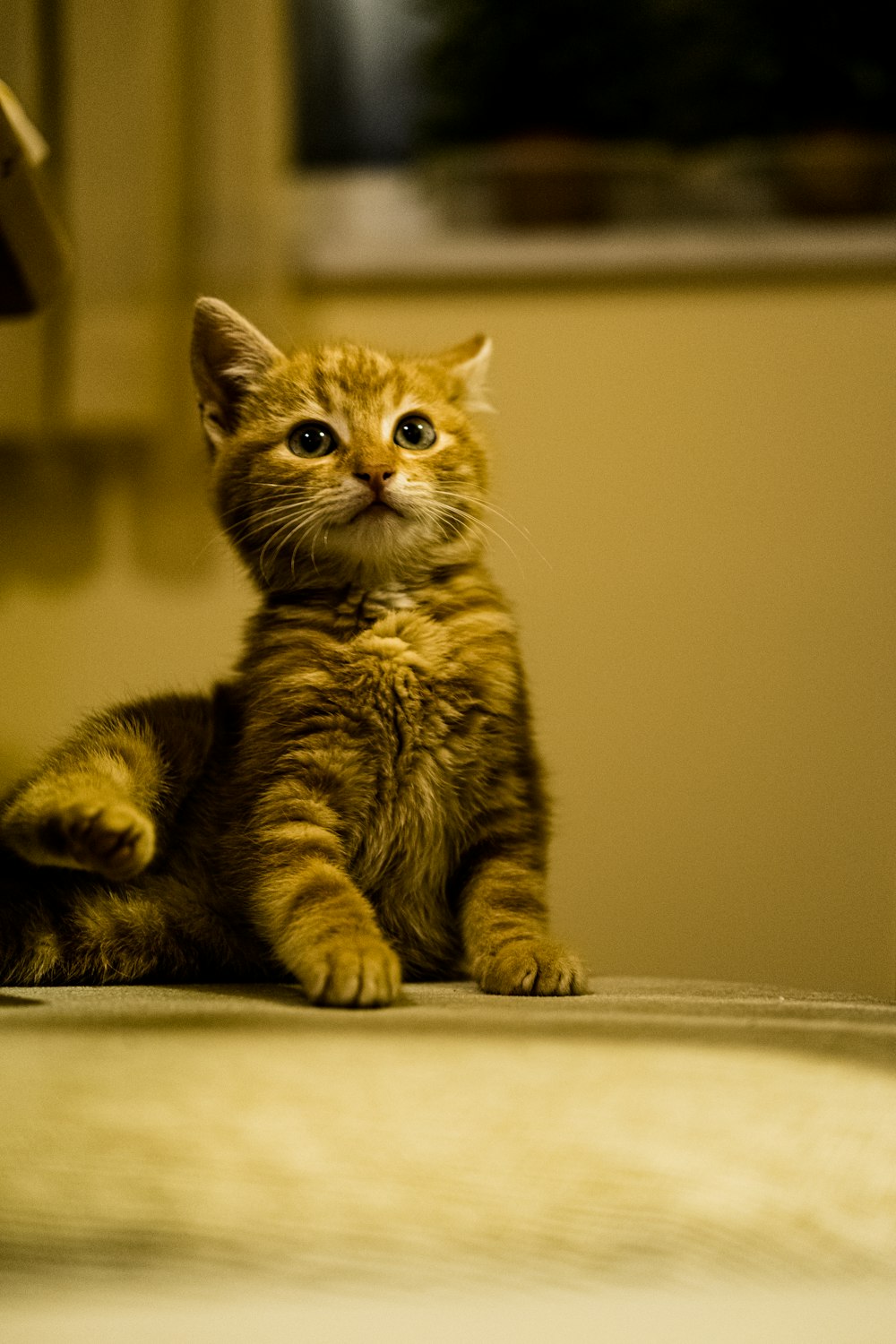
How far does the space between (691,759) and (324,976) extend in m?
1.19

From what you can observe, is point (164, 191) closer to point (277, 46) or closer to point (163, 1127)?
point (277, 46)

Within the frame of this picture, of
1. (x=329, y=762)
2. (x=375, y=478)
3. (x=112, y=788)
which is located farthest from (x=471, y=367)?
(x=112, y=788)

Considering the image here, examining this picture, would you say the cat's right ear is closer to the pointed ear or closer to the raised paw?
the pointed ear

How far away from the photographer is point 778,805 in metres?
1.92

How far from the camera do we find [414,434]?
1231mm

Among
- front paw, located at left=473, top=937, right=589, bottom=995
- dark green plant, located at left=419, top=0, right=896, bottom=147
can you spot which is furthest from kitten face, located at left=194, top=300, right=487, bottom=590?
dark green plant, located at left=419, top=0, right=896, bottom=147

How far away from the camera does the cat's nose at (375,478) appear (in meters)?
1.13

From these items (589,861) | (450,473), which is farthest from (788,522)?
(450,473)

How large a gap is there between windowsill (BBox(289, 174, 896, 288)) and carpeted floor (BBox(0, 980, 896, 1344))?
1.54m

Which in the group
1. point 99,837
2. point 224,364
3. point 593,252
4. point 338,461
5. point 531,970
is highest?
point 593,252

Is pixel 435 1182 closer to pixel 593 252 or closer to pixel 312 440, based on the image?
pixel 312 440

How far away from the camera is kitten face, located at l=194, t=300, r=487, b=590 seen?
1.15 metres

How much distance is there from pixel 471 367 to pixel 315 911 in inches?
27.8

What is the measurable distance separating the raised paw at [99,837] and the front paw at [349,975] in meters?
0.15
